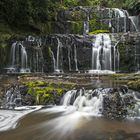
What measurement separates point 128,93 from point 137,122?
1901 millimetres

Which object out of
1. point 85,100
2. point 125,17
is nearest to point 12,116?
point 85,100

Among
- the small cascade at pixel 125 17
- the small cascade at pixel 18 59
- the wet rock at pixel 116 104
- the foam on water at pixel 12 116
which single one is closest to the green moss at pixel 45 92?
the foam on water at pixel 12 116

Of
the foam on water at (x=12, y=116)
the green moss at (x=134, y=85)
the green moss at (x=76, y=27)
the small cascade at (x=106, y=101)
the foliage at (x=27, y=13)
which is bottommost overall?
the foam on water at (x=12, y=116)

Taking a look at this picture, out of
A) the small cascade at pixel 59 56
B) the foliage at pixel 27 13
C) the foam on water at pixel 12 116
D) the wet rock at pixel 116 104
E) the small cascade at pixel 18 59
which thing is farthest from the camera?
the foliage at pixel 27 13

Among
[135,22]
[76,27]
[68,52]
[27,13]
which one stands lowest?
[68,52]

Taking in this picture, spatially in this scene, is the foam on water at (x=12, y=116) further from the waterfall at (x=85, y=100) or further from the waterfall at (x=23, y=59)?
the waterfall at (x=23, y=59)

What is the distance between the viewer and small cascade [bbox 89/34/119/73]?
→ 1966cm

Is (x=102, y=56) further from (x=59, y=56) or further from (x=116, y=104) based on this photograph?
(x=116, y=104)

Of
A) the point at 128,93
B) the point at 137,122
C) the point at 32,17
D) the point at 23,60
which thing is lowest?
the point at 137,122

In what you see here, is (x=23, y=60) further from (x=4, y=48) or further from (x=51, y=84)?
(x=51, y=84)

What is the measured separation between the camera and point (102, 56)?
1984cm

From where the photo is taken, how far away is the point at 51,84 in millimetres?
13109

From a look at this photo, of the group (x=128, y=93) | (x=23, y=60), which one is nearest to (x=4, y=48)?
(x=23, y=60)

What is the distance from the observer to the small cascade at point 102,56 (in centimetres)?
1966
